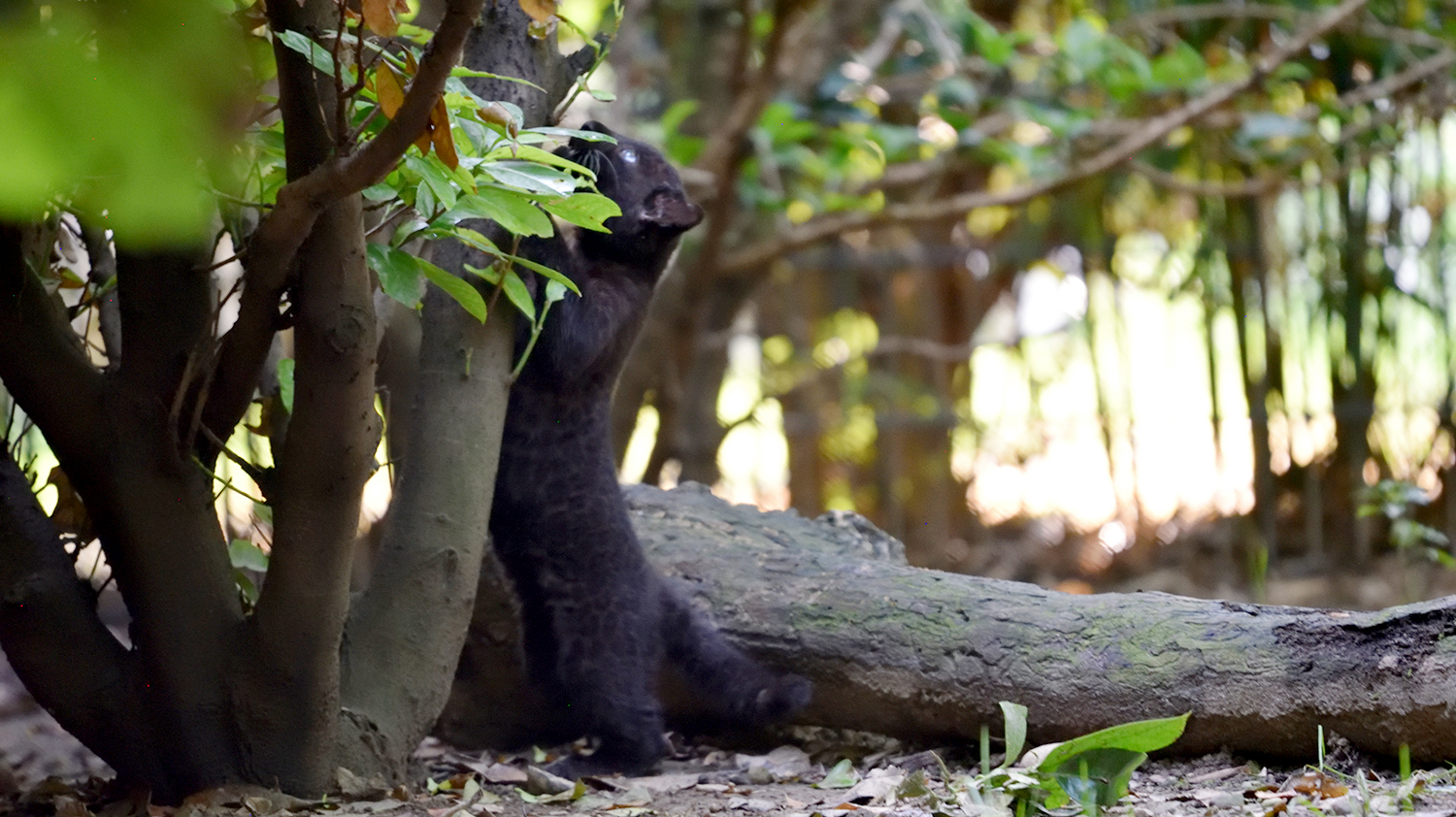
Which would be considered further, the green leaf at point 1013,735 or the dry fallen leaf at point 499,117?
the green leaf at point 1013,735

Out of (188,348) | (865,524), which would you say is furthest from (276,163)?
(865,524)

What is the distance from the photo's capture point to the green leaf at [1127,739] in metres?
2.27

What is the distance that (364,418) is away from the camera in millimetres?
2162

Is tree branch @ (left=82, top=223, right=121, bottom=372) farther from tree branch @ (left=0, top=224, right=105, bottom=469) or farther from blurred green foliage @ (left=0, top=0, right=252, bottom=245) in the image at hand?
blurred green foliage @ (left=0, top=0, right=252, bottom=245)

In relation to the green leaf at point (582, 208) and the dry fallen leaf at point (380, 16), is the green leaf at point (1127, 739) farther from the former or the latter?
the dry fallen leaf at point (380, 16)

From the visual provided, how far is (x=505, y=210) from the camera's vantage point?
6.33 feet

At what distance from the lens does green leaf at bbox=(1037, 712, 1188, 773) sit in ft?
7.44

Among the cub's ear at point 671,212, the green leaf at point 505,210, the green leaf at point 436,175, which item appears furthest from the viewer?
the cub's ear at point 671,212

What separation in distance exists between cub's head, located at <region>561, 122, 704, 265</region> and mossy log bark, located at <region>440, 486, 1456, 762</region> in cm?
90

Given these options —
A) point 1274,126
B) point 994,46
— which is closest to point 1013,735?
point 994,46

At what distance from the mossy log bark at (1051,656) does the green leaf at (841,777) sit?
204 mm

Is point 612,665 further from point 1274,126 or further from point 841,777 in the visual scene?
point 1274,126

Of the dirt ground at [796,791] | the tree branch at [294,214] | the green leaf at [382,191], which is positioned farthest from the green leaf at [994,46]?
the tree branch at [294,214]

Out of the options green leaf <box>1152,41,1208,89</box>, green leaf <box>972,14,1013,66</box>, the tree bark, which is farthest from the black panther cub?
green leaf <box>1152,41,1208,89</box>
